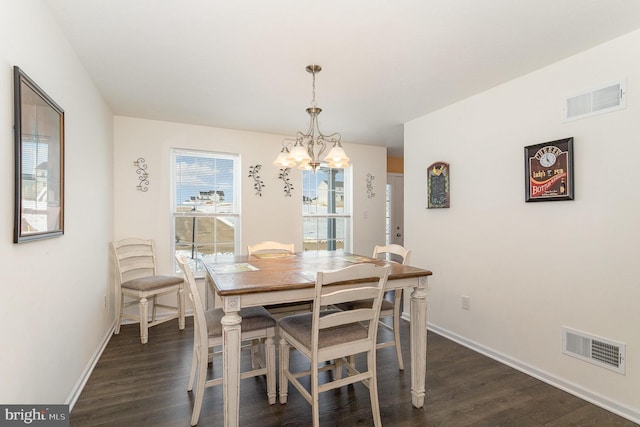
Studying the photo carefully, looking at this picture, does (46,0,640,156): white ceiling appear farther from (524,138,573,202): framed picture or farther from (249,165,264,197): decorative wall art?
(249,165,264,197): decorative wall art

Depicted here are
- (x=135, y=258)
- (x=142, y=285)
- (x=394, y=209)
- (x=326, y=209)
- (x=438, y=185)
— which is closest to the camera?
(x=142, y=285)

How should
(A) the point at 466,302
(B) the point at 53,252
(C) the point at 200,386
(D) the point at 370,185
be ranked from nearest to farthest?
(B) the point at 53,252 → (C) the point at 200,386 → (A) the point at 466,302 → (D) the point at 370,185

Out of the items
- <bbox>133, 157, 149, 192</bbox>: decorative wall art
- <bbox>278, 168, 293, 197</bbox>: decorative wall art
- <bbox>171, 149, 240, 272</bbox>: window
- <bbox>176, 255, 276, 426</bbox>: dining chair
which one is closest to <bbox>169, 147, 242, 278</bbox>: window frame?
<bbox>171, 149, 240, 272</bbox>: window

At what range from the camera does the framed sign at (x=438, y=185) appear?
3324 millimetres

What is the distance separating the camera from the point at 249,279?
1956 mm

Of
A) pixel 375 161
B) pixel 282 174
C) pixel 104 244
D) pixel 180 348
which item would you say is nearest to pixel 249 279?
pixel 180 348

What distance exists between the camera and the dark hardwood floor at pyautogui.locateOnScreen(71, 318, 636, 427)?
196 cm

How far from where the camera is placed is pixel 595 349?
217cm

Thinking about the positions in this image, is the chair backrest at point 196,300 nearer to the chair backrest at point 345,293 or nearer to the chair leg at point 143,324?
the chair backrest at point 345,293

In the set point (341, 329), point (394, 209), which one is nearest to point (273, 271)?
point (341, 329)

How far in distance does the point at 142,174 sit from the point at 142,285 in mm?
1299

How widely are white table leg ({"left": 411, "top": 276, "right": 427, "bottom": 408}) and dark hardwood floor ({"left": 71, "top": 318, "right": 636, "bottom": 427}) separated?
104 millimetres

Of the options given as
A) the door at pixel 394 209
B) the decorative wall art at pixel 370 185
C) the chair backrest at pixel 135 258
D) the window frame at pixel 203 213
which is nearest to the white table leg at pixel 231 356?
the chair backrest at pixel 135 258

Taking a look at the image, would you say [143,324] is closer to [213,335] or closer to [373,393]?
[213,335]
